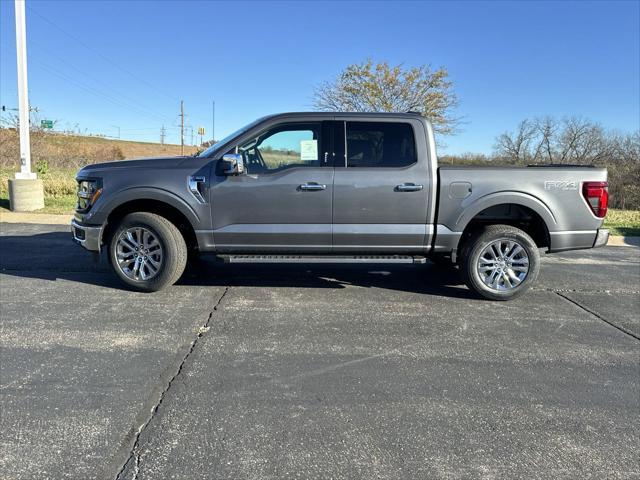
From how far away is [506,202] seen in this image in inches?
210

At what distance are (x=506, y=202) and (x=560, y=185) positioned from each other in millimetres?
629

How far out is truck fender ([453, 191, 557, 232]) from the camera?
5.34 m

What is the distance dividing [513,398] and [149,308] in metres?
3.51

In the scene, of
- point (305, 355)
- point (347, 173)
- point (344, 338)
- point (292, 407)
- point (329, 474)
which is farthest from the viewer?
point (347, 173)

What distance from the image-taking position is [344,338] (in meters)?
4.29

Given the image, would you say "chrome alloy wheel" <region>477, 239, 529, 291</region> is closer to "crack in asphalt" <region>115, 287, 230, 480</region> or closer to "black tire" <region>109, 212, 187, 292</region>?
"crack in asphalt" <region>115, 287, 230, 480</region>

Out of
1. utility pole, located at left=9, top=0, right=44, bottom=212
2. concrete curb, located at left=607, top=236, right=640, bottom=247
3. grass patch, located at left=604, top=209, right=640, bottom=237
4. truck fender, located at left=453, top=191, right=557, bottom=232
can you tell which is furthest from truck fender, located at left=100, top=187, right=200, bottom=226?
grass patch, located at left=604, top=209, right=640, bottom=237

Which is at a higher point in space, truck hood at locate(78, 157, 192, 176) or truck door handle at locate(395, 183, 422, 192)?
truck hood at locate(78, 157, 192, 176)

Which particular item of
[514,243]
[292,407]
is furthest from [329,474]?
[514,243]

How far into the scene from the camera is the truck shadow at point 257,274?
602 centimetres

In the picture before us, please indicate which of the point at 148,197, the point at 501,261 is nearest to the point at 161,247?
the point at 148,197

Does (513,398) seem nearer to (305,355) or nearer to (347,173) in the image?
(305,355)

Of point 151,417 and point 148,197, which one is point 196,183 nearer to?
point 148,197

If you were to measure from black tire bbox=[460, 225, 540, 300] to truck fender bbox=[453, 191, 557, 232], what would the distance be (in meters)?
0.26
